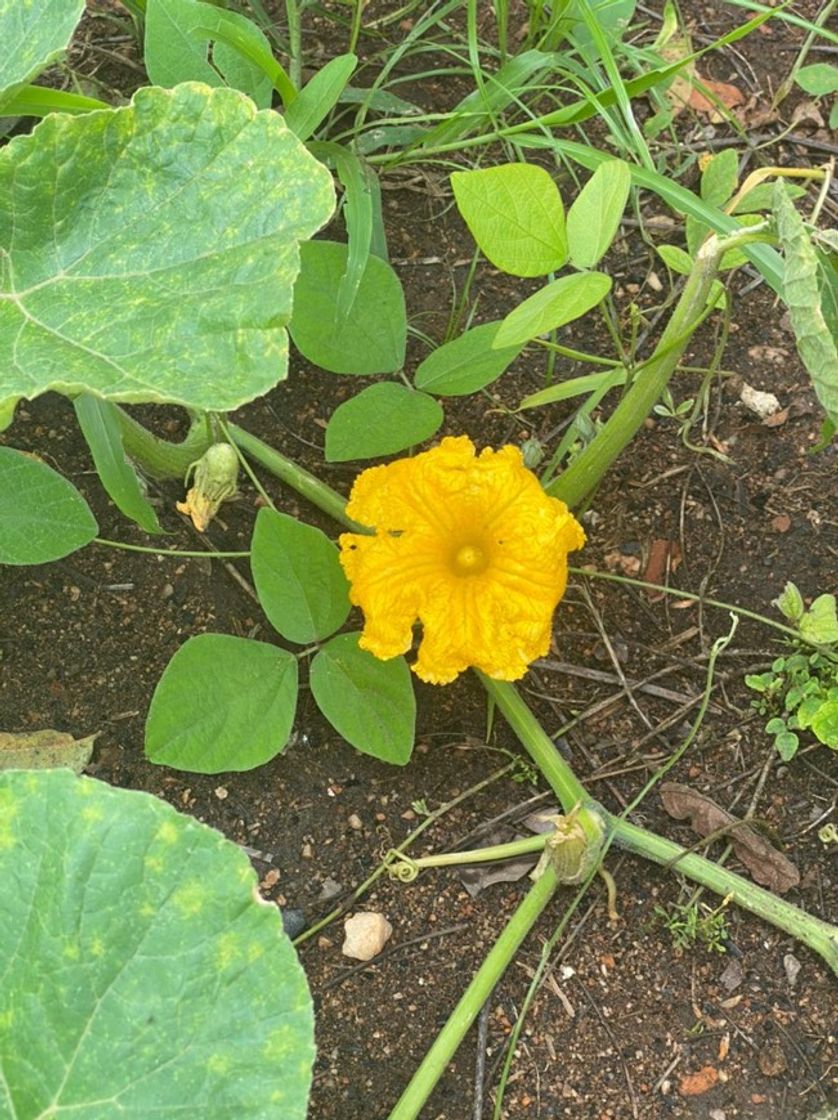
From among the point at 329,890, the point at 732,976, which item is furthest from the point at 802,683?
the point at 329,890

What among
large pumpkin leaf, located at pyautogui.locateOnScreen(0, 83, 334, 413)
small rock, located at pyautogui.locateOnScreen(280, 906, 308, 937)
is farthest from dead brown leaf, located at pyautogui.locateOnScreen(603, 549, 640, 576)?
large pumpkin leaf, located at pyautogui.locateOnScreen(0, 83, 334, 413)

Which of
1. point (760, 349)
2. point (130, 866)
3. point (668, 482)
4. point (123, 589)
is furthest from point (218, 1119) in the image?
point (760, 349)

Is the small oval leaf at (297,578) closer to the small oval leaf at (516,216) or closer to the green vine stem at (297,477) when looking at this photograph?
the green vine stem at (297,477)

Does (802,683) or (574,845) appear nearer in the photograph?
(574,845)

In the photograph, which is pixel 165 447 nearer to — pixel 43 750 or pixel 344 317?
pixel 344 317

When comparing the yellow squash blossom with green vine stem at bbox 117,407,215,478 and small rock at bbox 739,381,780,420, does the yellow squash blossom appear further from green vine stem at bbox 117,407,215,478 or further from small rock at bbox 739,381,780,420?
small rock at bbox 739,381,780,420

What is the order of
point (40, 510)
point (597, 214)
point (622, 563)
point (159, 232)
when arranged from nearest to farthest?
point (159, 232), point (597, 214), point (40, 510), point (622, 563)
